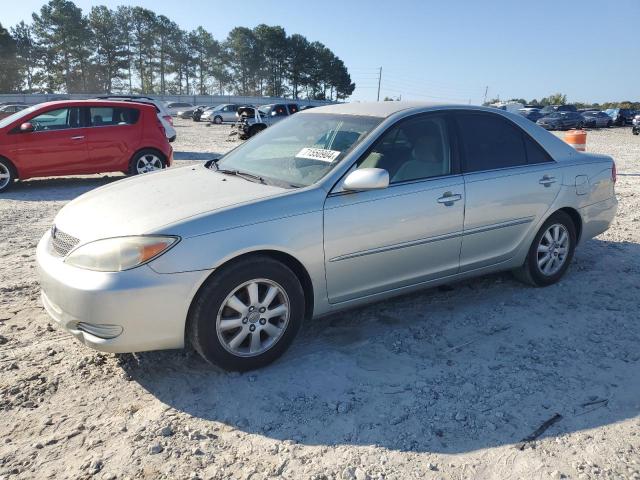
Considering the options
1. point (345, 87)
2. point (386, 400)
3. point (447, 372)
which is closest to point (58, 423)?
point (386, 400)

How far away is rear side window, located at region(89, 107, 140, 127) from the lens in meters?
9.62

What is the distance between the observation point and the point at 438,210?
3754mm

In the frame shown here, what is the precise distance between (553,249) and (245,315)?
2.99 metres

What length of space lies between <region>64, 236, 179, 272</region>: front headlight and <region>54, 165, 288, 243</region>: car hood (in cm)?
6

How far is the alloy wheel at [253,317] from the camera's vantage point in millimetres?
3066

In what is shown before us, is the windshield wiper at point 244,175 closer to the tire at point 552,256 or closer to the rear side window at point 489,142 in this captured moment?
the rear side window at point 489,142

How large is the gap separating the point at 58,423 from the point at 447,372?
2.25 metres

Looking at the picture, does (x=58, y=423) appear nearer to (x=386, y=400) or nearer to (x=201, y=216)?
(x=201, y=216)

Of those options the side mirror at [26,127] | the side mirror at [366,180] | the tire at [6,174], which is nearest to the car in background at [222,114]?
the side mirror at [26,127]

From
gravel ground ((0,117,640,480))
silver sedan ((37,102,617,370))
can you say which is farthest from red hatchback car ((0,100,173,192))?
silver sedan ((37,102,617,370))

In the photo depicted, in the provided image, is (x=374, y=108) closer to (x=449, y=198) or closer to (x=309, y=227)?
(x=449, y=198)

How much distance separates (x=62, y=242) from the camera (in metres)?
3.20

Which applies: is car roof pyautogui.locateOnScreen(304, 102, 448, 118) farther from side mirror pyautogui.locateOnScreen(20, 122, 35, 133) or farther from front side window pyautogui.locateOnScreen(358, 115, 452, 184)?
side mirror pyautogui.locateOnScreen(20, 122, 35, 133)

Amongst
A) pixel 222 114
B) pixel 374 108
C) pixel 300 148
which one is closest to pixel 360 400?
pixel 300 148
